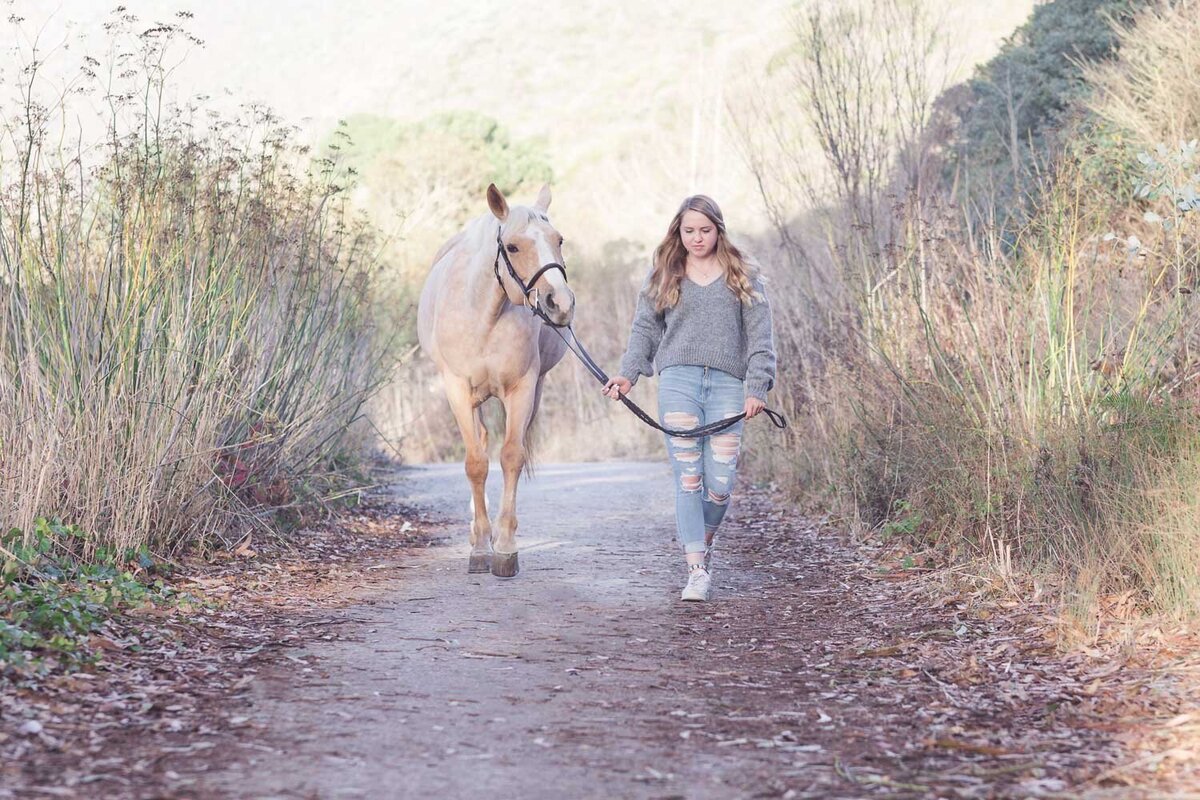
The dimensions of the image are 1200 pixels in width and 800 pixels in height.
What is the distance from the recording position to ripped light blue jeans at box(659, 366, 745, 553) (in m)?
6.55

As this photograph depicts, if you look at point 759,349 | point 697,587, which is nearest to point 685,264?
point 759,349

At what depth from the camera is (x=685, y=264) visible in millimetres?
6719

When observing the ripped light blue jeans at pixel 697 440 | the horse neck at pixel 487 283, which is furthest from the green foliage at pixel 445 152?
the ripped light blue jeans at pixel 697 440

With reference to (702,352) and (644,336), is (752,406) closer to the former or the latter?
(702,352)

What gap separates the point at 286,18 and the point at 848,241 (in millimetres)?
56219

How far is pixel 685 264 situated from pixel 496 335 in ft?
4.52

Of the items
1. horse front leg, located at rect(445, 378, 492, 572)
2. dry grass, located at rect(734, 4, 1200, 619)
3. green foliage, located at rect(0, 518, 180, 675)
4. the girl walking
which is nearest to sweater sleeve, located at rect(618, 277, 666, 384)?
the girl walking

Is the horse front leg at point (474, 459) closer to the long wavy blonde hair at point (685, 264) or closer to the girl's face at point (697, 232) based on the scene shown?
the long wavy blonde hair at point (685, 264)

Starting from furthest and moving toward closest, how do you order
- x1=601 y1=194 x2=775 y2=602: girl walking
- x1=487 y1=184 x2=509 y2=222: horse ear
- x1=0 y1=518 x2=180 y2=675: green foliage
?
x1=487 y1=184 x2=509 y2=222: horse ear → x1=601 y1=194 x2=775 y2=602: girl walking → x1=0 y1=518 x2=180 y2=675: green foliage

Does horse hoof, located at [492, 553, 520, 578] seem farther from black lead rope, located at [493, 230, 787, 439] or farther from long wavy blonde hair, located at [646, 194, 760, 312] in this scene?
long wavy blonde hair, located at [646, 194, 760, 312]

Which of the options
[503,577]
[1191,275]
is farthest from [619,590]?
[1191,275]

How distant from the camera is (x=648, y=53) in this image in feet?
209

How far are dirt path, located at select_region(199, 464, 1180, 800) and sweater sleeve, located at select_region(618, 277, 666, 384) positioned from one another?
1.17 metres

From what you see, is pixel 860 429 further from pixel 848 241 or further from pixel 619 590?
pixel 619 590
